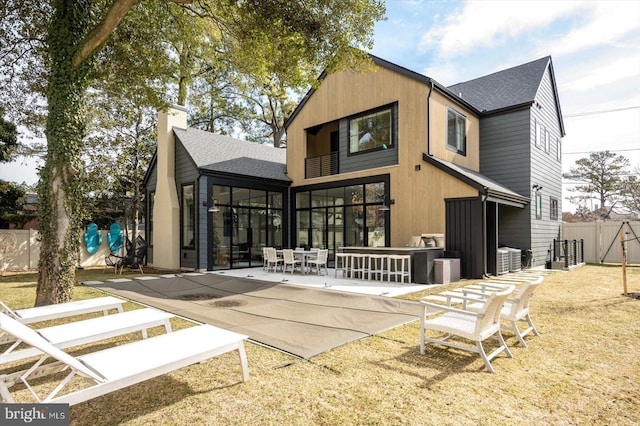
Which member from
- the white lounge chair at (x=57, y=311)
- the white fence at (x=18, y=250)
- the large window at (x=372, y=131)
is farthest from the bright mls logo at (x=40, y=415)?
the white fence at (x=18, y=250)

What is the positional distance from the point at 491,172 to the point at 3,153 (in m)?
19.5

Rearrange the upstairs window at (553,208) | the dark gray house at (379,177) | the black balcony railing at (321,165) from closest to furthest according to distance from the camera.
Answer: the dark gray house at (379,177), the black balcony railing at (321,165), the upstairs window at (553,208)

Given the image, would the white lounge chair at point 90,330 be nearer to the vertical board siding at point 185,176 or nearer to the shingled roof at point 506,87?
the vertical board siding at point 185,176

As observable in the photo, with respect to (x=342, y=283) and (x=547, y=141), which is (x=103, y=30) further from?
(x=547, y=141)

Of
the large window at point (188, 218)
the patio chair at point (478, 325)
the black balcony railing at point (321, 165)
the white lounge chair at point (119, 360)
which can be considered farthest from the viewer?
the black balcony railing at point (321, 165)

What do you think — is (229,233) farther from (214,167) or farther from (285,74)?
(285,74)

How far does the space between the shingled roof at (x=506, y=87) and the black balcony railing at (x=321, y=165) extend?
6215 millimetres

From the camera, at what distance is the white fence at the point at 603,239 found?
1558cm

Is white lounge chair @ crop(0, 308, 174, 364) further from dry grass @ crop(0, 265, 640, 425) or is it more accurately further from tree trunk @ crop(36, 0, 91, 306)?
tree trunk @ crop(36, 0, 91, 306)

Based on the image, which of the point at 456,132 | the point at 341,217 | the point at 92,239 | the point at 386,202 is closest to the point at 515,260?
the point at 386,202

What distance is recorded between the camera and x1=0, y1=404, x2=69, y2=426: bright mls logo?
235cm

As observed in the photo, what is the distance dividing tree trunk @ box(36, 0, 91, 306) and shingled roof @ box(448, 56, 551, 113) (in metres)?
13.2

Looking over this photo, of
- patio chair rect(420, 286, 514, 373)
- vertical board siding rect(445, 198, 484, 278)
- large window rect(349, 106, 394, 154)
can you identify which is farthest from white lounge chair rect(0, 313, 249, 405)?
large window rect(349, 106, 394, 154)

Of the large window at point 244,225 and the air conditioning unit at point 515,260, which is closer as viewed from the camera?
the air conditioning unit at point 515,260
